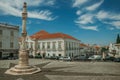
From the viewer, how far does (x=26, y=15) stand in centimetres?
2266

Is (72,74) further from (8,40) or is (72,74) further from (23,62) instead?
(8,40)

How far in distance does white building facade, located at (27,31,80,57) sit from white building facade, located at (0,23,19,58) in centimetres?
1434

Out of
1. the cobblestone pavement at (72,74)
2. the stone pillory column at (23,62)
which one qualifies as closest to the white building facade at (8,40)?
the cobblestone pavement at (72,74)

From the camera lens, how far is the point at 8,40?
163 ft

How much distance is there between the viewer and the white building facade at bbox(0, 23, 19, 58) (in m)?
48.0

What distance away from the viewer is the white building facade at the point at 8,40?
48031 mm

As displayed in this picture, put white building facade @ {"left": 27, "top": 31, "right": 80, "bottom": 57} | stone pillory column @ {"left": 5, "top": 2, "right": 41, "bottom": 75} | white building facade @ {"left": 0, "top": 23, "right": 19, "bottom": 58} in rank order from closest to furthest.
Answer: stone pillory column @ {"left": 5, "top": 2, "right": 41, "bottom": 75}, white building facade @ {"left": 0, "top": 23, "right": 19, "bottom": 58}, white building facade @ {"left": 27, "top": 31, "right": 80, "bottom": 57}

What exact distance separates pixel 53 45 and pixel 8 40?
1791 cm

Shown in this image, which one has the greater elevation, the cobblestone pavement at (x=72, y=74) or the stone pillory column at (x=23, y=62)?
the stone pillory column at (x=23, y=62)

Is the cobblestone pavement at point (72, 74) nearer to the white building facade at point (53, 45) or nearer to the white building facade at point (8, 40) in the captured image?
the white building facade at point (8, 40)

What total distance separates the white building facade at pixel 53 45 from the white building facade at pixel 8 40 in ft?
47.1

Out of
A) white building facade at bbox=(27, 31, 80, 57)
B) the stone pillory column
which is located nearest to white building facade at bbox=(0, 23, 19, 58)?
white building facade at bbox=(27, 31, 80, 57)

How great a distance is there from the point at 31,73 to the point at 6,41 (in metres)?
30.4

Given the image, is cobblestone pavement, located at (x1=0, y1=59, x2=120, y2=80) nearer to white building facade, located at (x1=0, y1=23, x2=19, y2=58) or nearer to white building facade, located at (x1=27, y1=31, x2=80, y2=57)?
white building facade, located at (x1=0, y1=23, x2=19, y2=58)
